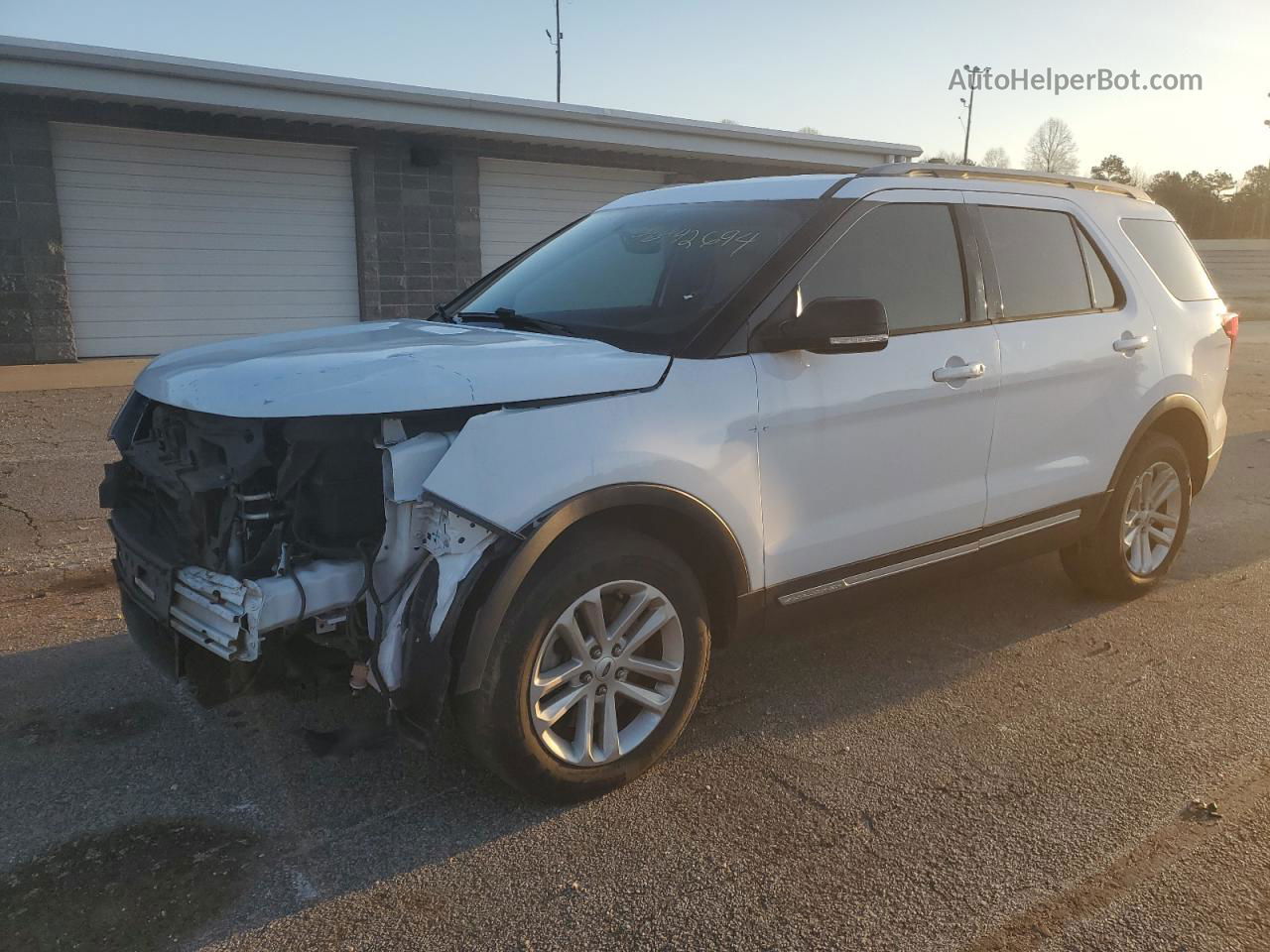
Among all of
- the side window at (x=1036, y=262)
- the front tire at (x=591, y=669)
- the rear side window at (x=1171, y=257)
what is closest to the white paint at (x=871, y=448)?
the side window at (x=1036, y=262)

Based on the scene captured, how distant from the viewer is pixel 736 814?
123 inches

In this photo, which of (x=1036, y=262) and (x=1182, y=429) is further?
(x=1182, y=429)

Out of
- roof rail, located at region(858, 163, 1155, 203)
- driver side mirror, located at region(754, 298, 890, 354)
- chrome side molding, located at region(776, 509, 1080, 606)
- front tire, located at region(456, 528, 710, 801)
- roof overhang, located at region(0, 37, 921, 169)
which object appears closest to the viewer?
front tire, located at region(456, 528, 710, 801)

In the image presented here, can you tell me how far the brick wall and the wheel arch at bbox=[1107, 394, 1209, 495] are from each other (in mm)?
9375

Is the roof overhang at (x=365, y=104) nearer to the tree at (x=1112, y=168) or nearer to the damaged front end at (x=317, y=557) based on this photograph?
the damaged front end at (x=317, y=557)

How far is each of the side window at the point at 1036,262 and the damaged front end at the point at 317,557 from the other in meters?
2.52

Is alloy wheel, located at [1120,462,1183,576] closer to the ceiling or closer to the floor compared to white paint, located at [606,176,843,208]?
closer to the floor

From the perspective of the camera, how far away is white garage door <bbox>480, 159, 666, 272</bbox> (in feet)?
51.1

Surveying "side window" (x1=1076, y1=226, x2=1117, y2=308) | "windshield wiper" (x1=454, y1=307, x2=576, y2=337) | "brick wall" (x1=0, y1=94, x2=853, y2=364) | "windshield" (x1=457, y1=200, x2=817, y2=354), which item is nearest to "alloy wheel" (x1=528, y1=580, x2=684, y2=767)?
"windshield" (x1=457, y1=200, x2=817, y2=354)

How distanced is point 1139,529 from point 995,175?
1.90 m

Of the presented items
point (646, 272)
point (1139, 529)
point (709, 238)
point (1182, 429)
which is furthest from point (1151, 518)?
point (646, 272)

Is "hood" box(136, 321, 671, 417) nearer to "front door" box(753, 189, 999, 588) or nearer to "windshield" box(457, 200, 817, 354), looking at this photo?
"windshield" box(457, 200, 817, 354)

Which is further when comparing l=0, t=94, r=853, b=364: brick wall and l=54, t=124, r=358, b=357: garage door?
l=54, t=124, r=358, b=357: garage door

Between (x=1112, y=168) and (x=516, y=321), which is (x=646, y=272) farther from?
(x=1112, y=168)
